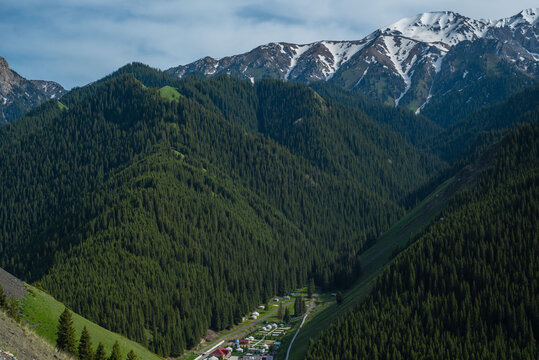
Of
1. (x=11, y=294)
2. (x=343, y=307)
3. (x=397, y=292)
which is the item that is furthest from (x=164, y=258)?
(x=11, y=294)

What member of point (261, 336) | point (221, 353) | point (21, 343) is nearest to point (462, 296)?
point (221, 353)

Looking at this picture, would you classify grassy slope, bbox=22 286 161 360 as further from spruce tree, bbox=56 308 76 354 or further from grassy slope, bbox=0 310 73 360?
grassy slope, bbox=0 310 73 360

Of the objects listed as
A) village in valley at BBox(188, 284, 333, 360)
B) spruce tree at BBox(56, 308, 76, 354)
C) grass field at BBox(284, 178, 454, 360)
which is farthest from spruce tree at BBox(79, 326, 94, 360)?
grass field at BBox(284, 178, 454, 360)

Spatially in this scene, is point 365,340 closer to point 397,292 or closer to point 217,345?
point 397,292

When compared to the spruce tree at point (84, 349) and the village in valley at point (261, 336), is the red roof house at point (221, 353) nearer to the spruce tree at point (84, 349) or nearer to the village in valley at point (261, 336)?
the village in valley at point (261, 336)

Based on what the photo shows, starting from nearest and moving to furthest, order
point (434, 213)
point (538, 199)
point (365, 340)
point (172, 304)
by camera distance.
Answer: point (365, 340) → point (538, 199) → point (172, 304) → point (434, 213)

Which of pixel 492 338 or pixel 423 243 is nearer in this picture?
pixel 492 338

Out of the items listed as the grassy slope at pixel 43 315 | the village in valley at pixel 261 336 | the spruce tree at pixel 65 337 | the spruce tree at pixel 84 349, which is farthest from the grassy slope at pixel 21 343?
the village in valley at pixel 261 336

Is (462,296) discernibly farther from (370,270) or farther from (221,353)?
(370,270)
